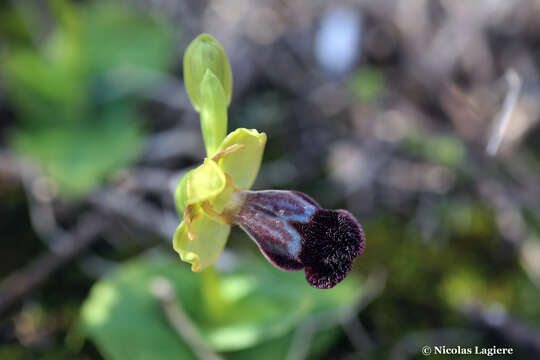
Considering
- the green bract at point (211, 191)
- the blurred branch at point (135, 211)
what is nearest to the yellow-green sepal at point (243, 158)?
the green bract at point (211, 191)

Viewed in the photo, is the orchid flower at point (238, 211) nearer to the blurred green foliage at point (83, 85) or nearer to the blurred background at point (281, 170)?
the blurred background at point (281, 170)

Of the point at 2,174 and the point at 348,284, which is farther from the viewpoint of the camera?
the point at 2,174

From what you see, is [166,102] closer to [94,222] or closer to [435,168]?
[94,222]

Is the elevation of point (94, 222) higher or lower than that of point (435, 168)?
lower

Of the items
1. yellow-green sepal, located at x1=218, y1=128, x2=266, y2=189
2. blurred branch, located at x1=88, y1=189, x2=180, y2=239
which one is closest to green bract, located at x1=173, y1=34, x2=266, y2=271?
yellow-green sepal, located at x1=218, y1=128, x2=266, y2=189

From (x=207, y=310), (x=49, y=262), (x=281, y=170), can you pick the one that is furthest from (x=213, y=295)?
(x=281, y=170)

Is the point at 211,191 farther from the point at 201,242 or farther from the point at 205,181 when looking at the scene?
the point at 201,242

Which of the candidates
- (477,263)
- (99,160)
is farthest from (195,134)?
(477,263)
